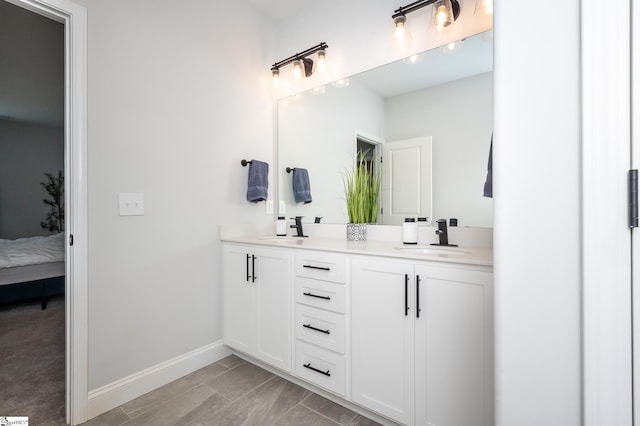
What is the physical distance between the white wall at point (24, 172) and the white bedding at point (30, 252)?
1.44m

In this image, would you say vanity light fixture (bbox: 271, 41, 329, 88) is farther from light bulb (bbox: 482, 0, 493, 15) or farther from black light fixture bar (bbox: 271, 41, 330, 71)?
light bulb (bbox: 482, 0, 493, 15)

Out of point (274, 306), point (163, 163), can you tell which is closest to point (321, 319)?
point (274, 306)

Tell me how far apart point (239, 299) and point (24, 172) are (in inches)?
213

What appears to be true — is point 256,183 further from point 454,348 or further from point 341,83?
point 454,348

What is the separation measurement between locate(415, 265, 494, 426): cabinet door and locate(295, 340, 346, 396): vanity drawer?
0.40 metres

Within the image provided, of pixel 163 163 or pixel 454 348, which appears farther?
pixel 163 163

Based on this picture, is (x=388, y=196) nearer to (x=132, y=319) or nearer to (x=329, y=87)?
(x=329, y=87)

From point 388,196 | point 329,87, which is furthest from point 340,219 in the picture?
point 329,87

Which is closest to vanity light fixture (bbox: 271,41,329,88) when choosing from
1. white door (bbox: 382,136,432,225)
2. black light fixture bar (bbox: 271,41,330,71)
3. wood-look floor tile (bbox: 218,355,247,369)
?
black light fixture bar (bbox: 271,41,330,71)

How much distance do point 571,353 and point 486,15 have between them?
1698 millimetres

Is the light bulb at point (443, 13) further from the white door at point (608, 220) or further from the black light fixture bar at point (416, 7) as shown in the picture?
the white door at point (608, 220)

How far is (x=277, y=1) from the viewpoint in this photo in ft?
7.72

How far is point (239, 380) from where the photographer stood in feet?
6.13

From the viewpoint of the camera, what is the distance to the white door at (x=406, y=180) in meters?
1.88
